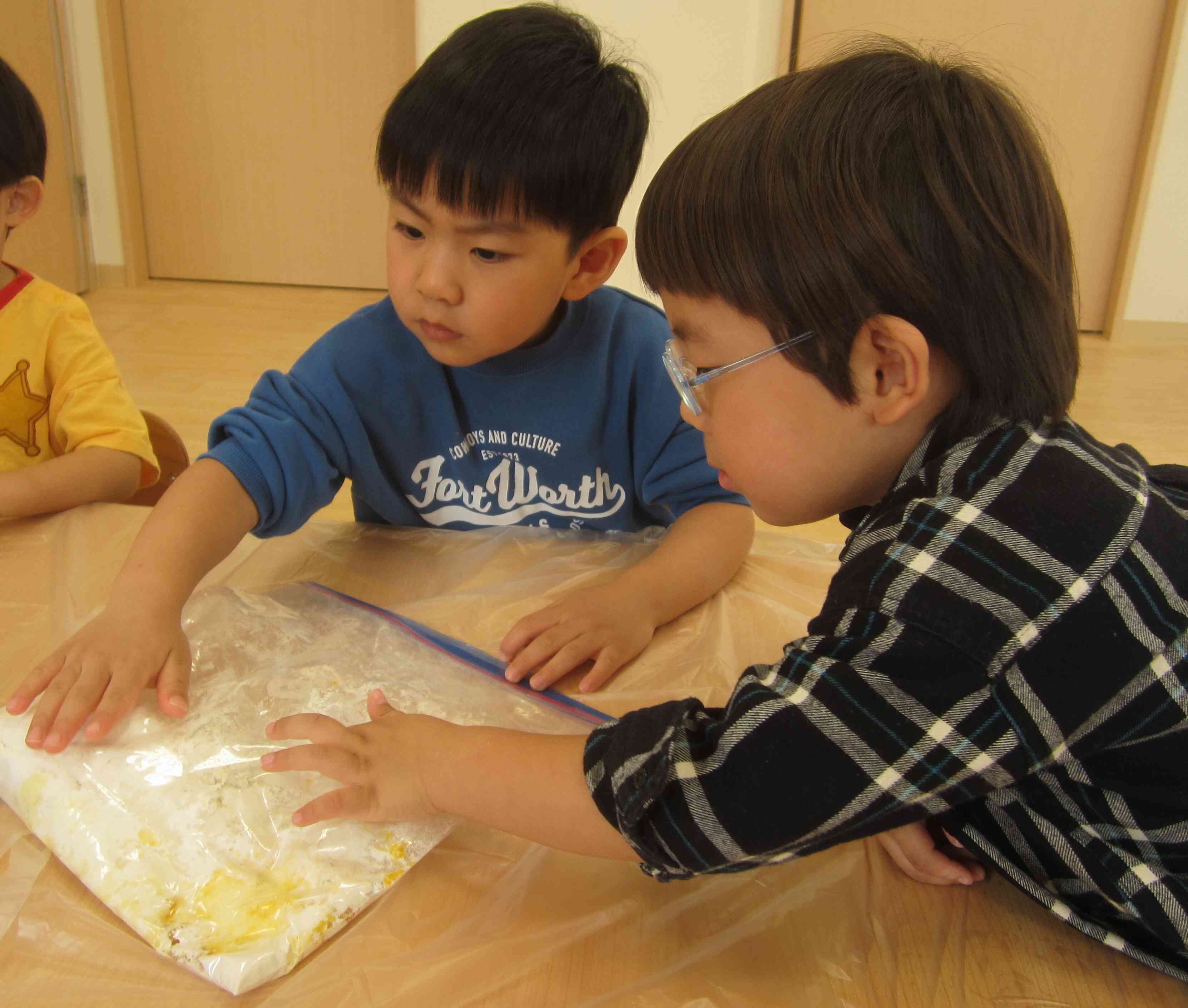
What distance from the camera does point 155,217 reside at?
9.87 ft

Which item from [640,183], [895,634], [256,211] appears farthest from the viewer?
[256,211]

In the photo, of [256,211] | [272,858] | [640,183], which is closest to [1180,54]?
[640,183]

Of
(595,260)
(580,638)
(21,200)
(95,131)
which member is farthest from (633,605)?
(95,131)

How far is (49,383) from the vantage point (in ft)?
3.13

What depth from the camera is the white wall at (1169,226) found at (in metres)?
2.63

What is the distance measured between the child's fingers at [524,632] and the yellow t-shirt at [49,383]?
1.57ft

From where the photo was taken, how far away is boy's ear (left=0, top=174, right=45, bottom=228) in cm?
91

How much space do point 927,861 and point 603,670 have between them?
0.22m

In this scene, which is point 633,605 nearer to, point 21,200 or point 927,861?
point 927,861

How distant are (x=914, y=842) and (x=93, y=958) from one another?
1.18 feet

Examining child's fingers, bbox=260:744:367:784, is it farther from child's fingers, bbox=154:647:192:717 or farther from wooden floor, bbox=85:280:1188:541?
wooden floor, bbox=85:280:1188:541

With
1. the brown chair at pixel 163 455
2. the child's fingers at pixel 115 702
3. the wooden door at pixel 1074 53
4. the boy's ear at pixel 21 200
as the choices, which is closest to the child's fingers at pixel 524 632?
the child's fingers at pixel 115 702

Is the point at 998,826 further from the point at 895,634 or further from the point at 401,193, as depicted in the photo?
the point at 401,193

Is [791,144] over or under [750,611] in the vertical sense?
over
